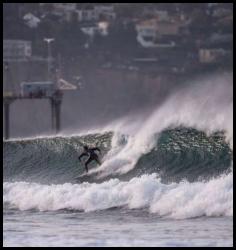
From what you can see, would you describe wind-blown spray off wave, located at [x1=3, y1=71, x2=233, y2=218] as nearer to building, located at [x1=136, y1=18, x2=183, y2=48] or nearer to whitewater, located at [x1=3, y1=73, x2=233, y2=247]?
whitewater, located at [x1=3, y1=73, x2=233, y2=247]

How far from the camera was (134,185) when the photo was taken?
86.6 ft

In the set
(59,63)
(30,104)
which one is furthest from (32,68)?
(30,104)

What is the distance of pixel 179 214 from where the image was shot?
24453 mm

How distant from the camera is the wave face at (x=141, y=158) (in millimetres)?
27938

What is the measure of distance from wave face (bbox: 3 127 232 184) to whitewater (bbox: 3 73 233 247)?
3 cm

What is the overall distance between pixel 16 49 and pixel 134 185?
275 ft

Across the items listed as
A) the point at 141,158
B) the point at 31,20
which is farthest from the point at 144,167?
the point at 31,20

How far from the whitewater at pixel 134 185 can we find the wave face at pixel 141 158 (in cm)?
3

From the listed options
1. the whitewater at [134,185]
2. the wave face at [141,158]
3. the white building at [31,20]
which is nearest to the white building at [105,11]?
the white building at [31,20]

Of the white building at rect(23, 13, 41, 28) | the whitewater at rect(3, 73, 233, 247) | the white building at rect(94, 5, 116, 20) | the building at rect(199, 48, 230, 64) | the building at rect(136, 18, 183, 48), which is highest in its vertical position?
the white building at rect(94, 5, 116, 20)

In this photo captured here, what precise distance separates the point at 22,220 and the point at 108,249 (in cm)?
406

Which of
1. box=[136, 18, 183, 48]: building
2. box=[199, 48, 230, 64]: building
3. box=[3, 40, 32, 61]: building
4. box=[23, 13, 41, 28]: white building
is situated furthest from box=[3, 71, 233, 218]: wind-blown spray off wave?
box=[136, 18, 183, 48]: building

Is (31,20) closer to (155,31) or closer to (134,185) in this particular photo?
(155,31)

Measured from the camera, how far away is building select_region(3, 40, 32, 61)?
106394 millimetres
